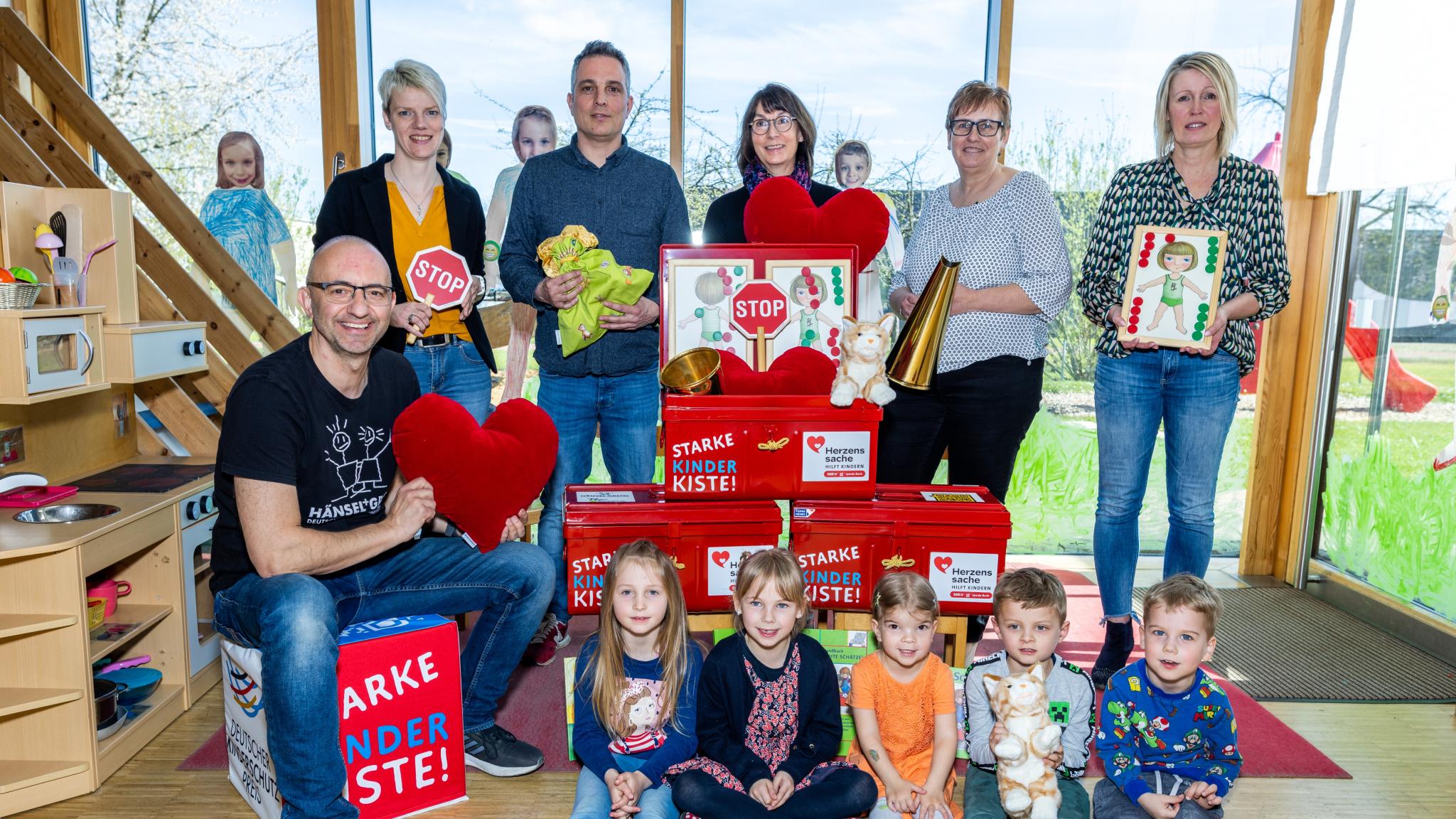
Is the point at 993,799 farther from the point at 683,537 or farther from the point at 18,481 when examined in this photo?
the point at 18,481

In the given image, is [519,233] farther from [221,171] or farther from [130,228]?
[221,171]

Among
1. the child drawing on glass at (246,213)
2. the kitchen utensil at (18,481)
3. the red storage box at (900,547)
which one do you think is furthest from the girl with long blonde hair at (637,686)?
the child drawing on glass at (246,213)

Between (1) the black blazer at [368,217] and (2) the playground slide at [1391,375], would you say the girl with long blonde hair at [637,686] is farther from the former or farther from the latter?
(2) the playground slide at [1391,375]

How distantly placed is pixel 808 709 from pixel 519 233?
158 cm

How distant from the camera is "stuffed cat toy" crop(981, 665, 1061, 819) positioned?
1.95 metres

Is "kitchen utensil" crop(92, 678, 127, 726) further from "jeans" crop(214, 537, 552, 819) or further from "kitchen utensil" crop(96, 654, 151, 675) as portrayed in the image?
"jeans" crop(214, 537, 552, 819)

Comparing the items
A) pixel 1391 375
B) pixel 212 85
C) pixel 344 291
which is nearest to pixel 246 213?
pixel 212 85

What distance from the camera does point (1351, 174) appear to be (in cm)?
351

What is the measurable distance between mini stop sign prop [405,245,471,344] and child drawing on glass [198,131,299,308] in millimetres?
1550

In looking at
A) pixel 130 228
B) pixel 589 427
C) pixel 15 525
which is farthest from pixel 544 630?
pixel 130 228

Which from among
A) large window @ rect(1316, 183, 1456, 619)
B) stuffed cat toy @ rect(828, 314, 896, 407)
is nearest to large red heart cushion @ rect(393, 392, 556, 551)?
stuffed cat toy @ rect(828, 314, 896, 407)

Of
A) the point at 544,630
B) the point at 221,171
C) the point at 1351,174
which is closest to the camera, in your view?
the point at 544,630

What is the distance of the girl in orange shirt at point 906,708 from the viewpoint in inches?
81.1

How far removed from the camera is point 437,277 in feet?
8.56
